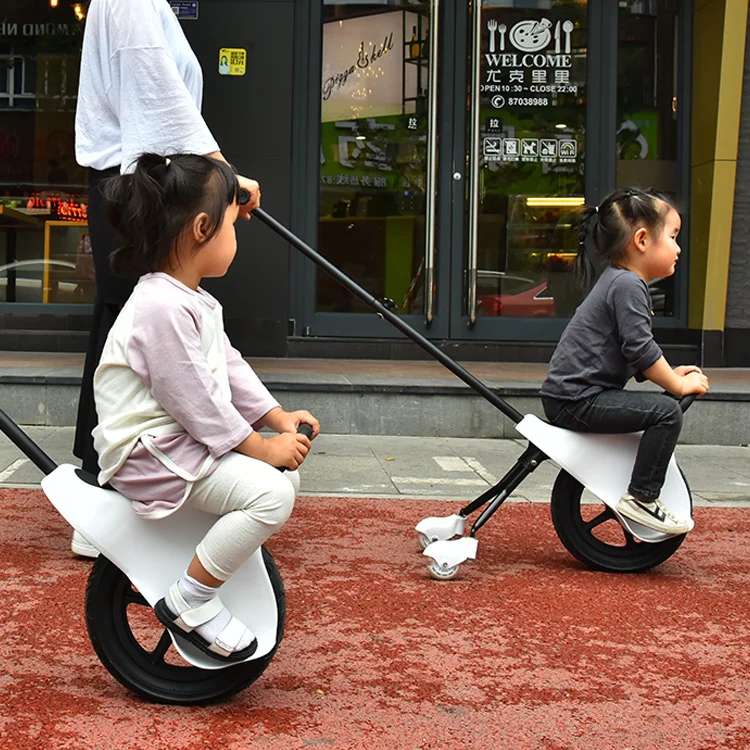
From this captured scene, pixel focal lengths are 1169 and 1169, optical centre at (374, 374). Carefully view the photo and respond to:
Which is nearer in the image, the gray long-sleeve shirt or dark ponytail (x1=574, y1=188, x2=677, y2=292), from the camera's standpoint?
the gray long-sleeve shirt

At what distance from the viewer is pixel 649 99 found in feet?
29.4

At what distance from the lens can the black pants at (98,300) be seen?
12.2ft

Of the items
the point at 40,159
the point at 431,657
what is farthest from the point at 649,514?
the point at 40,159

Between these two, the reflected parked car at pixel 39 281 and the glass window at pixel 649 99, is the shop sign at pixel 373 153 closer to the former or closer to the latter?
the glass window at pixel 649 99

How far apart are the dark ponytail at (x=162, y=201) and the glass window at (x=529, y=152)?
6.38 meters

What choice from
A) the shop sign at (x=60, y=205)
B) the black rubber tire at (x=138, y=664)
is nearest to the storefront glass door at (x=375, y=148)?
the shop sign at (x=60, y=205)

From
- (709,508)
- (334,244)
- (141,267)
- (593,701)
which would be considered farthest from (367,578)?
(334,244)

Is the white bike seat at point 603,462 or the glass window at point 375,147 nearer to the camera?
the white bike seat at point 603,462

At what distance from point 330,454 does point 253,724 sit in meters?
3.59

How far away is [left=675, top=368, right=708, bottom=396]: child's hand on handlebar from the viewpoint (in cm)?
365

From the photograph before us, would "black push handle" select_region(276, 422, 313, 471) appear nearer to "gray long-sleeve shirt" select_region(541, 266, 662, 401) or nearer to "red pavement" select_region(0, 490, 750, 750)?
"red pavement" select_region(0, 490, 750, 750)

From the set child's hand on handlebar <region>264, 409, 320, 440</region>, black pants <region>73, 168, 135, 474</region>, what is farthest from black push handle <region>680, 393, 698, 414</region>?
black pants <region>73, 168, 135, 474</region>

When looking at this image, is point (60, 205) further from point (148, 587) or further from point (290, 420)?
point (148, 587)

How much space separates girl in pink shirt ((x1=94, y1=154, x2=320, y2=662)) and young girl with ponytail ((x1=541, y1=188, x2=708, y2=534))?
1462 millimetres
